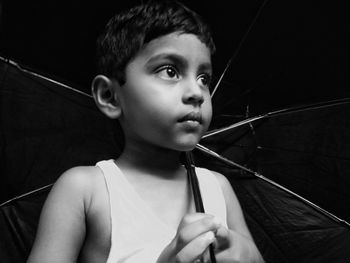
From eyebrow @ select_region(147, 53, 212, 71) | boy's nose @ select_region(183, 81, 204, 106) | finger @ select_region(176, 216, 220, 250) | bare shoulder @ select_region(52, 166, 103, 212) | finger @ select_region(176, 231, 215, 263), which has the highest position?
eyebrow @ select_region(147, 53, 212, 71)

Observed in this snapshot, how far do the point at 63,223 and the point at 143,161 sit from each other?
0.31 m

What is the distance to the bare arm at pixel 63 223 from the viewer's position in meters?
1.31

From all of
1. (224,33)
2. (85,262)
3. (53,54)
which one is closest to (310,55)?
(224,33)

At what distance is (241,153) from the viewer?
5.36 feet

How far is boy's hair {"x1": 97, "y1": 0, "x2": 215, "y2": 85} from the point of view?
1.45 m

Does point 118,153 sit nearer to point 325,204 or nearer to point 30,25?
point 30,25

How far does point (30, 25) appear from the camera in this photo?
4.78 feet

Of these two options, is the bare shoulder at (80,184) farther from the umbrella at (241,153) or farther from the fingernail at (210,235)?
the fingernail at (210,235)

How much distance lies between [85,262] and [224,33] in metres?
0.79

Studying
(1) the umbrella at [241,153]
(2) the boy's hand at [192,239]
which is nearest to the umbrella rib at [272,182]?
(1) the umbrella at [241,153]

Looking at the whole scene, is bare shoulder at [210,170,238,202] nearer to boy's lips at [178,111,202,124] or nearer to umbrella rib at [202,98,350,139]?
umbrella rib at [202,98,350,139]

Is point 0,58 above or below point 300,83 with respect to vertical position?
above

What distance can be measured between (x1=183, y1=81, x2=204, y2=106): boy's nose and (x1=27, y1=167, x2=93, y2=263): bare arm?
1.19 feet

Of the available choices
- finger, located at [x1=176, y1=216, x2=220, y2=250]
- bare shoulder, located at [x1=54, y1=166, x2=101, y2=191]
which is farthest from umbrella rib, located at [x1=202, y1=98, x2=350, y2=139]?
finger, located at [x1=176, y1=216, x2=220, y2=250]
